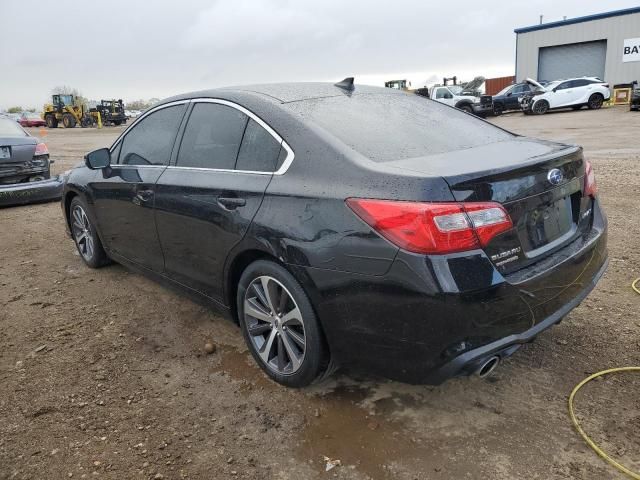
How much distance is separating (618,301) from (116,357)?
3454 mm

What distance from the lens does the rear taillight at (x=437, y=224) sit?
2.16m

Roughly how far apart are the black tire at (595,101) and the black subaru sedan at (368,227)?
2637 cm

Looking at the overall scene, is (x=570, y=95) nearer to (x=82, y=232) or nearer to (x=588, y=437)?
(x=82, y=232)

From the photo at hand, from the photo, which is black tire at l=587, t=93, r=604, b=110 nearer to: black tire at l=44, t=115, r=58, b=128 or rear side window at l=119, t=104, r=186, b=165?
rear side window at l=119, t=104, r=186, b=165

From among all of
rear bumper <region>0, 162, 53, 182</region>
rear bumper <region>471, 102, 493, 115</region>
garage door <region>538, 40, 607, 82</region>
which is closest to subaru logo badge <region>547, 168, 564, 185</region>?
rear bumper <region>0, 162, 53, 182</region>

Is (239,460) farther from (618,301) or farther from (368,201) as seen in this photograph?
(618,301)

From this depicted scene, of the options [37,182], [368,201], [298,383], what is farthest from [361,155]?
[37,182]

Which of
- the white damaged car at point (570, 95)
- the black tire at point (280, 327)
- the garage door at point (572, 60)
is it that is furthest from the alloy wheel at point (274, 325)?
the garage door at point (572, 60)

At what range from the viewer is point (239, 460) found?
242 cm

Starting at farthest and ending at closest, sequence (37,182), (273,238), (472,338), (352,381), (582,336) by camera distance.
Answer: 1. (37,182)
2. (582,336)
3. (352,381)
4. (273,238)
5. (472,338)

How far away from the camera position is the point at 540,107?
86.2 ft

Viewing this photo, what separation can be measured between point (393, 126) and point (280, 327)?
1258mm

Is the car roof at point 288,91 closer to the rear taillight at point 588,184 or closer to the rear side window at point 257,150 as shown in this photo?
the rear side window at point 257,150

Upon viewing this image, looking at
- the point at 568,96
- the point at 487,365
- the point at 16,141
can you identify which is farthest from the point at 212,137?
the point at 568,96
